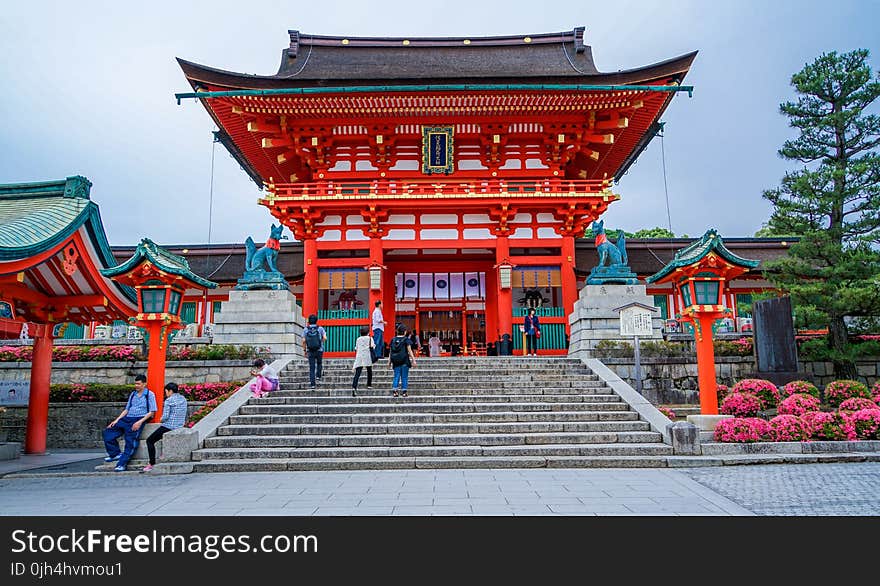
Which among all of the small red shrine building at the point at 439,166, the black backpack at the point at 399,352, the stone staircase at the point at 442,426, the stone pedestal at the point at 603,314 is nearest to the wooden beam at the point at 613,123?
the small red shrine building at the point at 439,166

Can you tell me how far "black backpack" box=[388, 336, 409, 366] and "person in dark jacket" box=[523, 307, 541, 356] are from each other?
702 centimetres

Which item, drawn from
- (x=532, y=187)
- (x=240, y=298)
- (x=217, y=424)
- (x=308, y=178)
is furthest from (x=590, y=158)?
(x=217, y=424)

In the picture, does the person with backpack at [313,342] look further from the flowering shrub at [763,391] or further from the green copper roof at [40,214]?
the flowering shrub at [763,391]

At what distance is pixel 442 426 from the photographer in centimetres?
1048

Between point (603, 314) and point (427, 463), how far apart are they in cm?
767

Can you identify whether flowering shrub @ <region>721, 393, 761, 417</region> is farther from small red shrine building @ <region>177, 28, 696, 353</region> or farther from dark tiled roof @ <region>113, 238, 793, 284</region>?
dark tiled roof @ <region>113, 238, 793, 284</region>

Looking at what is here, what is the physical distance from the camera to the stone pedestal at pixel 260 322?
1516 centimetres

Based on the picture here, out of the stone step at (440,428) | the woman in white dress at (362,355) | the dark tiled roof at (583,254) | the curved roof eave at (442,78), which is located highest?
the curved roof eave at (442,78)

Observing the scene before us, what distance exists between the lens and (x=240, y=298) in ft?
50.7

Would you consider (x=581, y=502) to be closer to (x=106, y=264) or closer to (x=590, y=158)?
(x=106, y=264)

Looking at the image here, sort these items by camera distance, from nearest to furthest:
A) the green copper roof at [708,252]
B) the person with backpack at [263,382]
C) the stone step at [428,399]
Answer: the green copper roof at [708,252]
the stone step at [428,399]
the person with backpack at [263,382]

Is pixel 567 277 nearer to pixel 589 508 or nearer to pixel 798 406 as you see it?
pixel 798 406

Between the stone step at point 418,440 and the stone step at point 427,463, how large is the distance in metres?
0.70
